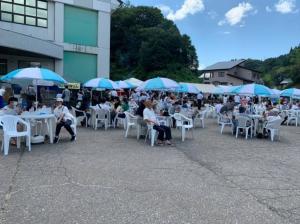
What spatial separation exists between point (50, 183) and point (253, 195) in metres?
3.52

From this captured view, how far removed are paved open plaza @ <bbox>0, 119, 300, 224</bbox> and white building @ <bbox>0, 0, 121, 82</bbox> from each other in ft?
58.6

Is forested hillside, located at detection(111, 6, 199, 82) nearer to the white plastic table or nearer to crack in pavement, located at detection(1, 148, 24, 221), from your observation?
the white plastic table

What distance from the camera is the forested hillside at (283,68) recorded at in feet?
172

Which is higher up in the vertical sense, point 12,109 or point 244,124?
point 12,109

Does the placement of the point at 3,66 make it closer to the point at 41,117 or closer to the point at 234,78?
the point at 41,117

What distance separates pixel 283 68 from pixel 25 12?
49883mm

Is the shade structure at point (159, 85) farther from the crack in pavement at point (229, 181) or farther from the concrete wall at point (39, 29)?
the concrete wall at point (39, 29)

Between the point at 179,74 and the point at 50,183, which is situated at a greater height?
the point at 179,74

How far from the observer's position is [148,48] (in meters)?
50.5

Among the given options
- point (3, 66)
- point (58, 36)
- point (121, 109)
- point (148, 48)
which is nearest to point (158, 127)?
point (121, 109)

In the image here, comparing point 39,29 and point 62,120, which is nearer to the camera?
point 62,120

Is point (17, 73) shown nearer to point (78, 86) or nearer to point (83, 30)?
point (78, 86)

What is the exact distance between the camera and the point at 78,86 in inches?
1020

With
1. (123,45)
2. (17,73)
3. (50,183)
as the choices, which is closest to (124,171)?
(50,183)
